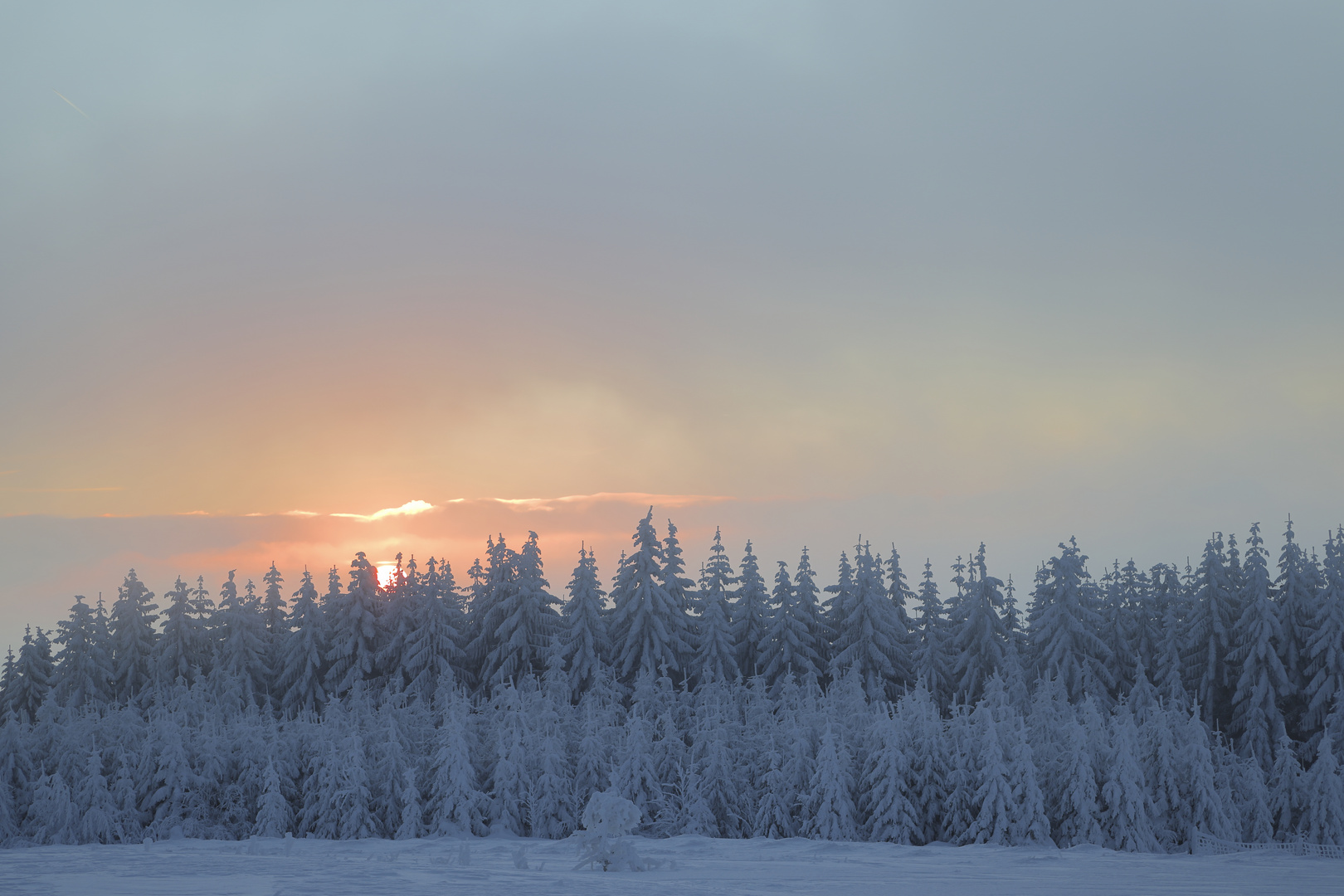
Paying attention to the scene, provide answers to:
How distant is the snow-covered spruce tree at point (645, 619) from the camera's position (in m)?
51.2

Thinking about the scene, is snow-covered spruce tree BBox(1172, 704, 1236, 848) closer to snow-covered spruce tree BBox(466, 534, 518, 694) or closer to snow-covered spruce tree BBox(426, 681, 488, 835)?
snow-covered spruce tree BBox(426, 681, 488, 835)

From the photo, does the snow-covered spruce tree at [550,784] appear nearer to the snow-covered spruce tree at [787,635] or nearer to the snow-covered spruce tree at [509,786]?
the snow-covered spruce tree at [509,786]

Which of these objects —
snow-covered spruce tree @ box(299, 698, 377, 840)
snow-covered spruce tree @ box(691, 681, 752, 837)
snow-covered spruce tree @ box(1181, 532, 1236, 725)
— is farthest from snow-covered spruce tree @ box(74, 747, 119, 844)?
snow-covered spruce tree @ box(1181, 532, 1236, 725)

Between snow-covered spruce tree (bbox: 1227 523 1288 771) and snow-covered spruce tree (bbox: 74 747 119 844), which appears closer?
snow-covered spruce tree (bbox: 74 747 119 844)

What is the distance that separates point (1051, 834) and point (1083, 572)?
30709mm

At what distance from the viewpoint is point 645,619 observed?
52.1 meters

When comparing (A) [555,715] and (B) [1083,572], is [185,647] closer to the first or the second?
(A) [555,715]

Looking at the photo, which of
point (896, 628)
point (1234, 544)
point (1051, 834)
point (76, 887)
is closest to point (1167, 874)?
point (1051, 834)

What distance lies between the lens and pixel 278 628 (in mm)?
57406

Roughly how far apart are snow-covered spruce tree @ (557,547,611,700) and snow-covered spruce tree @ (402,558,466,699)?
5.52m

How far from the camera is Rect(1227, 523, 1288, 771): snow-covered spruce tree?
51.4 meters

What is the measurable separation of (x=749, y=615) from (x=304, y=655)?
22.2 meters

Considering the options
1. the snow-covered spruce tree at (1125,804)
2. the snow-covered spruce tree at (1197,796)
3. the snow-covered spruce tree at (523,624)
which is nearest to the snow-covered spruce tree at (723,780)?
the snow-covered spruce tree at (1125,804)

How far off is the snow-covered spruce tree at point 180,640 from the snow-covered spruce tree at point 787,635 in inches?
1129
